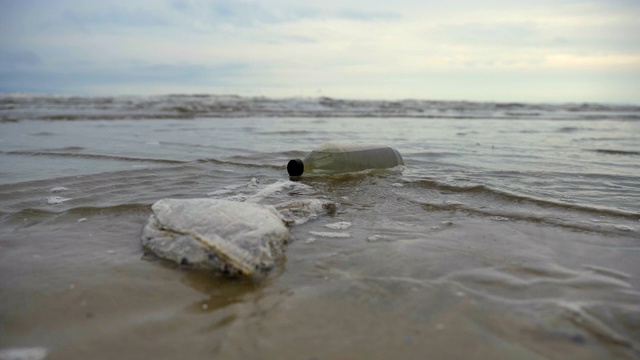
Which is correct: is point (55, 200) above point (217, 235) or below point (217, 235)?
below

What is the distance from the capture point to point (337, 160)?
450 cm

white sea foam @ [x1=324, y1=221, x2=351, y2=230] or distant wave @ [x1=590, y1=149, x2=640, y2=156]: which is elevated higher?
distant wave @ [x1=590, y1=149, x2=640, y2=156]

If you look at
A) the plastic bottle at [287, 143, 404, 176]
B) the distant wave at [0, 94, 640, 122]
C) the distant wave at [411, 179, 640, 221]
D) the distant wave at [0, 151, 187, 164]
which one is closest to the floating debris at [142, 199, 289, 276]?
the distant wave at [411, 179, 640, 221]

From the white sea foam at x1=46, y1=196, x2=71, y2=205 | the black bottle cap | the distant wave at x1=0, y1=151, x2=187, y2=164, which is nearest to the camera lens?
the white sea foam at x1=46, y1=196, x2=71, y2=205

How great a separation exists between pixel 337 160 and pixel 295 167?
0.48m

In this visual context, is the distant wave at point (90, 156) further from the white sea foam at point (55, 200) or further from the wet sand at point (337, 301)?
the wet sand at point (337, 301)

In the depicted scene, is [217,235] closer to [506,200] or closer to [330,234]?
[330,234]

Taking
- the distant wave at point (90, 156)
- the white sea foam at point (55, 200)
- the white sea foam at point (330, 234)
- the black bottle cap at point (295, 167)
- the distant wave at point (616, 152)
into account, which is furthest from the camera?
the distant wave at point (616, 152)

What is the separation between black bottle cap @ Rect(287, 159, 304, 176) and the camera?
422 cm

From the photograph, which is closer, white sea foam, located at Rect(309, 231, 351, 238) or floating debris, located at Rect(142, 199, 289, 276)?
floating debris, located at Rect(142, 199, 289, 276)

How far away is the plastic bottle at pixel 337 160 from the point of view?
4.46m

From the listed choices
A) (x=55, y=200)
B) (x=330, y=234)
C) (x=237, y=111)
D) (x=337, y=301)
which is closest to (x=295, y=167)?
(x=330, y=234)

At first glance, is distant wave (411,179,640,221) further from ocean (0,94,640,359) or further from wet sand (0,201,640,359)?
wet sand (0,201,640,359)

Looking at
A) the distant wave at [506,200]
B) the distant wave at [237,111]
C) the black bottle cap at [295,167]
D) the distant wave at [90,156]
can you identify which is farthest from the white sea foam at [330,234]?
the distant wave at [237,111]
